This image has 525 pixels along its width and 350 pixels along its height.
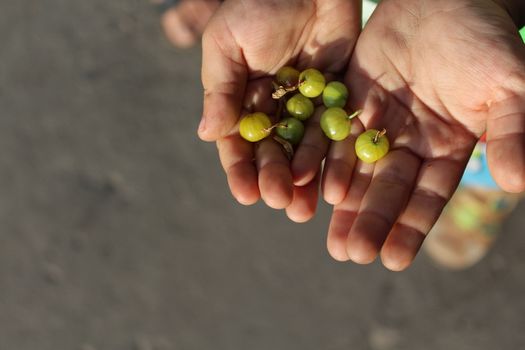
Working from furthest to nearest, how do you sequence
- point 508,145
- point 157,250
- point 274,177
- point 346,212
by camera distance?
1. point 157,250
2. point 346,212
3. point 274,177
4. point 508,145

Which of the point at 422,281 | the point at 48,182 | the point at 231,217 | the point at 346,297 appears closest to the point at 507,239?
the point at 422,281

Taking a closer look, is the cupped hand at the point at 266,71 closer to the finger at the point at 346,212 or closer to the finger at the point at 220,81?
the finger at the point at 220,81

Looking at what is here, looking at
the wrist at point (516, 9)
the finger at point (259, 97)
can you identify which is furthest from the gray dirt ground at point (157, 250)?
the wrist at point (516, 9)

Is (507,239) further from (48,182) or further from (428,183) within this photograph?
(48,182)

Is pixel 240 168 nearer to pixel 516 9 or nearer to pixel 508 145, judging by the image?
pixel 508 145

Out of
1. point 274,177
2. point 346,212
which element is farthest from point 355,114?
point 274,177
